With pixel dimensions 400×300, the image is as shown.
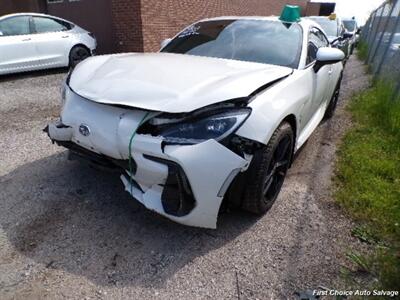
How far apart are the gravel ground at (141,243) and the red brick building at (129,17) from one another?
6.11 metres

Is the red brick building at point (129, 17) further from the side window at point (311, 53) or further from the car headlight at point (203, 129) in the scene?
the car headlight at point (203, 129)

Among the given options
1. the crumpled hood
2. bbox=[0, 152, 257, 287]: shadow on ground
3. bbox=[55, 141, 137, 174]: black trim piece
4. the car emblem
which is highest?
the crumpled hood

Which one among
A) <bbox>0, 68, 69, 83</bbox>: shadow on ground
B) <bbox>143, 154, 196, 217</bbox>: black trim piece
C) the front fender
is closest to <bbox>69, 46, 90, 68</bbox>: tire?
<bbox>0, 68, 69, 83</bbox>: shadow on ground

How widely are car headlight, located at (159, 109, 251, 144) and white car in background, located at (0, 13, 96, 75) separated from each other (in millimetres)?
6180

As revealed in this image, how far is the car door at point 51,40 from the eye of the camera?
738 centimetres

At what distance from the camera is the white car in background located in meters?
6.91

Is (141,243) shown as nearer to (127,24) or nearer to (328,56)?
(328,56)

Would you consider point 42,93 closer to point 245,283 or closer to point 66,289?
point 66,289

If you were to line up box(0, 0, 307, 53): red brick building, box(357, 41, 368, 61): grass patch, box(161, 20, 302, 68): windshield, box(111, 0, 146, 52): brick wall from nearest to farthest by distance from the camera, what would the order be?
box(161, 20, 302, 68): windshield → box(111, 0, 146, 52): brick wall → box(0, 0, 307, 53): red brick building → box(357, 41, 368, 61): grass patch

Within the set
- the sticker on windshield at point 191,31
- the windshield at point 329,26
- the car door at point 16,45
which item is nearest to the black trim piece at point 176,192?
the sticker on windshield at point 191,31

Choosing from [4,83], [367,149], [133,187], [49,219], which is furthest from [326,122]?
[4,83]

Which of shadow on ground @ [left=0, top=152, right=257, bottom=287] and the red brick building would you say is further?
the red brick building

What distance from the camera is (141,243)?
2.45 meters

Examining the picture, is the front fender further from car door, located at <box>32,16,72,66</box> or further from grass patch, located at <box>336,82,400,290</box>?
car door, located at <box>32,16,72,66</box>
